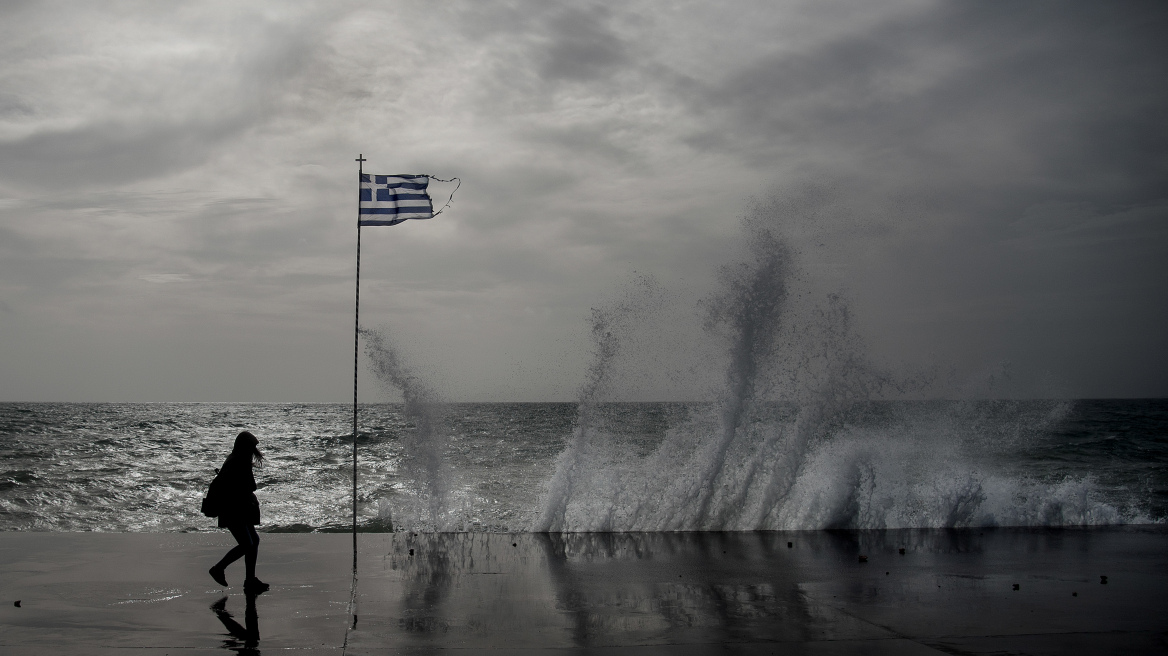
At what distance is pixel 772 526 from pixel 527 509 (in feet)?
24.2

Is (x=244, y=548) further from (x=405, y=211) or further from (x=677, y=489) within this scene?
(x=677, y=489)

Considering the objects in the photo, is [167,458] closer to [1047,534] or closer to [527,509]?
[527,509]

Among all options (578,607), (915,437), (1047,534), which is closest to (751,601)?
(578,607)

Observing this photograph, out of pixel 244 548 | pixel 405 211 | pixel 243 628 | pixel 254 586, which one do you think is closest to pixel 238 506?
pixel 244 548

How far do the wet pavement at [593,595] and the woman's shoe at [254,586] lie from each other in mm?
99

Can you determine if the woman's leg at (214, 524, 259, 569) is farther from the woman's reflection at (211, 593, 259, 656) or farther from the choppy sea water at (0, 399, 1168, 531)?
the choppy sea water at (0, 399, 1168, 531)

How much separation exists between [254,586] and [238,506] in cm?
76

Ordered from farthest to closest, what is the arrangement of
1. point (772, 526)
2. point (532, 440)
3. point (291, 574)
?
point (532, 440)
point (772, 526)
point (291, 574)

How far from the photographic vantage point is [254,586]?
769 cm

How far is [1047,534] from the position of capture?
11.9 m

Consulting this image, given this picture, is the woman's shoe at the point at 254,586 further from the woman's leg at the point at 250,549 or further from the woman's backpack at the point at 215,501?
the woman's backpack at the point at 215,501

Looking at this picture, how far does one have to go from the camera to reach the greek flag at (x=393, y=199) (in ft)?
38.5

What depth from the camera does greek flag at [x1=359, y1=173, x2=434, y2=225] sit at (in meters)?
11.7

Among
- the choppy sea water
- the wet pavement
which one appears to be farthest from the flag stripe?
the wet pavement
